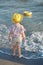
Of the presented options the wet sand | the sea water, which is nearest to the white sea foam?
the sea water

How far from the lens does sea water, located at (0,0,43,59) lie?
25.0ft

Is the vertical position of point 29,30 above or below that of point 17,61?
below

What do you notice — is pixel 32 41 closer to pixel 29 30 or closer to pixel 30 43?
pixel 30 43

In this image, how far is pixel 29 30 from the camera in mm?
9945

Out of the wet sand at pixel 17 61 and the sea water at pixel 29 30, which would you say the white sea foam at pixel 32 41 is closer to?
the sea water at pixel 29 30

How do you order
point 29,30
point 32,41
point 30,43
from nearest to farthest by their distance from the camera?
point 30,43
point 32,41
point 29,30

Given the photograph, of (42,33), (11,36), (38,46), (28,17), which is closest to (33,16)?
(28,17)

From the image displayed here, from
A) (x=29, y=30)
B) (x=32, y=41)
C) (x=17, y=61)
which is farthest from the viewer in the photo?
(x=29, y=30)

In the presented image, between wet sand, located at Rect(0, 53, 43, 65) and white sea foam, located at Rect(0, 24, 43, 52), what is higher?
wet sand, located at Rect(0, 53, 43, 65)

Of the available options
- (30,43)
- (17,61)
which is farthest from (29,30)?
(17,61)

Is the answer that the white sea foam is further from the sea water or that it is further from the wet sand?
the wet sand

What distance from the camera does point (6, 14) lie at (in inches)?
489

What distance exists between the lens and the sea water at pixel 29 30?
25.0 feet

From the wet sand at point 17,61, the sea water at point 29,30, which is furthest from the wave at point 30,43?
the wet sand at point 17,61
